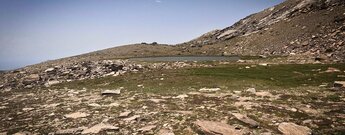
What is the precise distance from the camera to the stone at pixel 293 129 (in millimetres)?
12892

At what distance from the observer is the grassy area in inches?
1009

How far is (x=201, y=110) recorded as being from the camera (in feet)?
55.9

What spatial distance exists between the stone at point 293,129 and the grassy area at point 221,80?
417 inches

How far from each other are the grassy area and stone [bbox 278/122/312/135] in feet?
34.8

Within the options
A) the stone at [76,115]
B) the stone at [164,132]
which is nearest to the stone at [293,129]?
the stone at [164,132]

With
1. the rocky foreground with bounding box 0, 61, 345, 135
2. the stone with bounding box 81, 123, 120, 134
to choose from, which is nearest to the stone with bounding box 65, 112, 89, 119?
the rocky foreground with bounding box 0, 61, 345, 135

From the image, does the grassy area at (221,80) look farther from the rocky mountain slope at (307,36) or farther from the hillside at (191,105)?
the rocky mountain slope at (307,36)

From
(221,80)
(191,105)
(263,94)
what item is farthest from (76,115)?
(221,80)

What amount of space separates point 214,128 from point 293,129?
3.97 meters

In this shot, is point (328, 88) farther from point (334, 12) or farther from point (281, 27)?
point (281, 27)

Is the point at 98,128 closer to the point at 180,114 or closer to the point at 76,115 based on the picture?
the point at 76,115

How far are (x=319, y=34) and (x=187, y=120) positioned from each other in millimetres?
58067

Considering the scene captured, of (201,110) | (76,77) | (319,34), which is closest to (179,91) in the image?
(201,110)

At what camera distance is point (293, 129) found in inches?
523
